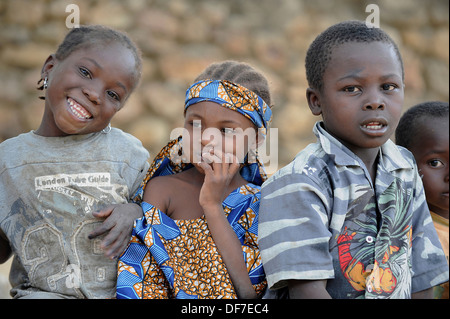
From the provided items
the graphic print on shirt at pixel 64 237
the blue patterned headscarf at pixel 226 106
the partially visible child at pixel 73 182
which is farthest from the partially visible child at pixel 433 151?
the graphic print on shirt at pixel 64 237

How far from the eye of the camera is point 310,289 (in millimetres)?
1808

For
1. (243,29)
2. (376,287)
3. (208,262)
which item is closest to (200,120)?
(208,262)

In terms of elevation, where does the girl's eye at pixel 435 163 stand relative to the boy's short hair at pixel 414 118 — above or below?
below

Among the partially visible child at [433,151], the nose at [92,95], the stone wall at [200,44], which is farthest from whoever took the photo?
the stone wall at [200,44]

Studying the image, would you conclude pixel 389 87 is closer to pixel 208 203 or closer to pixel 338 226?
pixel 338 226

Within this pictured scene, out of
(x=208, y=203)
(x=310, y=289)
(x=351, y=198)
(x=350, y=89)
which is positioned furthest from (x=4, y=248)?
(x=350, y=89)

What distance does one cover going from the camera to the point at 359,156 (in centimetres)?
212

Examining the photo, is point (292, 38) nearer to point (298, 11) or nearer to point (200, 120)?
point (298, 11)

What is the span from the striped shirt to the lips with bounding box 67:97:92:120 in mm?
769

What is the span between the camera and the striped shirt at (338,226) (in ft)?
6.01

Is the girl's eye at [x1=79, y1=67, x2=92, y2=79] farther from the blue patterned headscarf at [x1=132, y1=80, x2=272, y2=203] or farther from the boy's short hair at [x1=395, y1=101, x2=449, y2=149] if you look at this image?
the boy's short hair at [x1=395, y1=101, x2=449, y2=149]

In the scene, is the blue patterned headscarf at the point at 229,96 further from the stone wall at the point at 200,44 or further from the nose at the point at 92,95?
the stone wall at the point at 200,44

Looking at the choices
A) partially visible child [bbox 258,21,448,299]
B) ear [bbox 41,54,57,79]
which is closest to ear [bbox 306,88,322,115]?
partially visible child [bbox 258,21,448,299]
